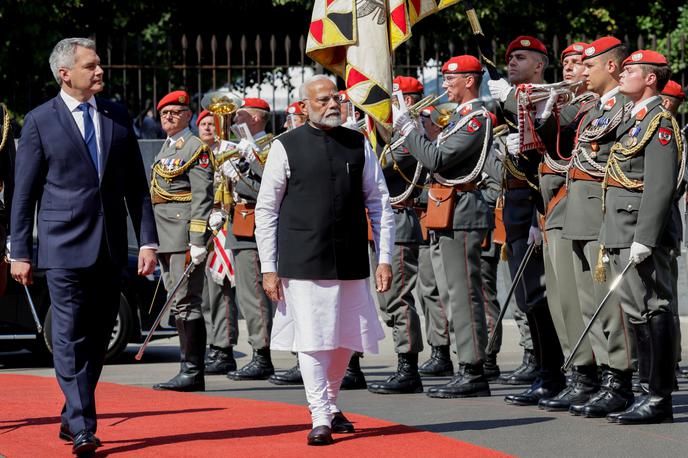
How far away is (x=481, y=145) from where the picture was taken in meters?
9.02

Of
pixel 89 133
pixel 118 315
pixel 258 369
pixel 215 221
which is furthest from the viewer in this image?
pixel 118 315

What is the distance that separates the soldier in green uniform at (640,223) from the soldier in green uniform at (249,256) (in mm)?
3444

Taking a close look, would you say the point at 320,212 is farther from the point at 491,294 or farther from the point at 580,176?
the point at 491,294

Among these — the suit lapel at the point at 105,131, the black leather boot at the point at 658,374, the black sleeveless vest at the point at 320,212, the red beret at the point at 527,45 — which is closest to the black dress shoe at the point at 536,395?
the black leather boot at the point at 658,374

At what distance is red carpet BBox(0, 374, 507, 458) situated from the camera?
7133mm

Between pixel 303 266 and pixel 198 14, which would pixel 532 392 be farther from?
pixel 198 14

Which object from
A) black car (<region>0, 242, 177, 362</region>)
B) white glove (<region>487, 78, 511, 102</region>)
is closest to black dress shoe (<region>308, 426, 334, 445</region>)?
white glove (<region>487, 78, 511, 102</region>)

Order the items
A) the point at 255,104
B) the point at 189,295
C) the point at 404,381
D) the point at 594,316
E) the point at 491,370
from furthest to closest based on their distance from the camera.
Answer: the point at 255,104 → the point at 491,370 → the point at 189,295 → the point at 404,381 → the point at 594,316

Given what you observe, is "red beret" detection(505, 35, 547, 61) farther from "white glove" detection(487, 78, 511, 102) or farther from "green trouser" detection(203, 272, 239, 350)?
"green trouser" detection(203, 272, 239, 350)

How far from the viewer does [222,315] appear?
11.3m

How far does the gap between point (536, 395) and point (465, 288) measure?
0.83m

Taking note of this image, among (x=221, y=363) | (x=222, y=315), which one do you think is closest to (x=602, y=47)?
(x=222, y=315)

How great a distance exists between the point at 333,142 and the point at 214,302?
163 inches

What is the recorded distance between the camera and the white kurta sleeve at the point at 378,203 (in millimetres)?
7598
